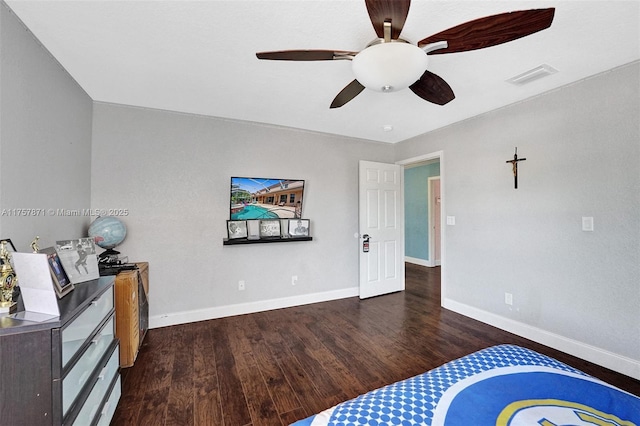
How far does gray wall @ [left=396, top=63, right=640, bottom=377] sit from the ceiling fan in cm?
175

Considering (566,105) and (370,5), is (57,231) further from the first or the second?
(566,105)

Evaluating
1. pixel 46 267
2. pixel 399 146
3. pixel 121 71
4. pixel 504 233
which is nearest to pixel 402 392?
pixel 46 267

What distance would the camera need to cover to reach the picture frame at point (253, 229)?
11.5 ft

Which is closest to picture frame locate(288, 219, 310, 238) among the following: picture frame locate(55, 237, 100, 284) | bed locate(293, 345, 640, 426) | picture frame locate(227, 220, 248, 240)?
picture frame locate(227, 220, 248, 240)

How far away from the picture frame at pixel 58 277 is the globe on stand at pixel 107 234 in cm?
122

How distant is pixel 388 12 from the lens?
127cm

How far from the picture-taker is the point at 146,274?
9.52 feet

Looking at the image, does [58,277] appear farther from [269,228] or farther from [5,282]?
[269,228]

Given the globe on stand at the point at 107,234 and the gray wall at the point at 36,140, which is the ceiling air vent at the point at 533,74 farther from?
the globe on stand at the point at 107,234

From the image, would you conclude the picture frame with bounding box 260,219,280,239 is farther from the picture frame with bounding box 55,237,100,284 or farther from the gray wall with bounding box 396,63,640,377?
the gray wall with bounding box 396,63,640,377

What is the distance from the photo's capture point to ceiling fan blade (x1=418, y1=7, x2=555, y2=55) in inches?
48.1

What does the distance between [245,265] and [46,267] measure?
236 centimetres

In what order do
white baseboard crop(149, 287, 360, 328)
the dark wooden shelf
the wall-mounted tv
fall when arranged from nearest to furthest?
white baseboard crop(149, 287, 360, 328) → the dark wooden shelf → the wall-mounted tv

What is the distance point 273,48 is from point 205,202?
6.64ft
